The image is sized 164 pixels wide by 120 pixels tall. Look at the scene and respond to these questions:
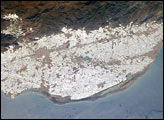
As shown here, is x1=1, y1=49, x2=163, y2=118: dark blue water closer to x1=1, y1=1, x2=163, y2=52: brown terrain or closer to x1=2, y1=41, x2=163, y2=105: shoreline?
x1=2, y1=41, x2=163, y2=105: shoreline

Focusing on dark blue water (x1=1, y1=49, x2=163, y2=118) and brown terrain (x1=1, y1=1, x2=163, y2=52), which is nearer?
brown terrain (x1=1, y1=1, x2=163, y2=52)

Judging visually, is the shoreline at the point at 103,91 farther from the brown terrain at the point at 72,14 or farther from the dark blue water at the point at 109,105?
the brown terrain at the point at 72,14

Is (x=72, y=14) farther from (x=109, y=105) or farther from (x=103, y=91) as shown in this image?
(x=109, y=105)

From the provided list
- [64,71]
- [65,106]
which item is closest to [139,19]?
[64,71]

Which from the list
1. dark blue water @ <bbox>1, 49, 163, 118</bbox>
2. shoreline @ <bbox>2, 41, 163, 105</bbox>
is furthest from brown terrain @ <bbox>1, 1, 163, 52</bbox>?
dark blue water @ <bbox>1, 49, 163, 118</bbox>

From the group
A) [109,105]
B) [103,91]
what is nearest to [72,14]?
[103,91]

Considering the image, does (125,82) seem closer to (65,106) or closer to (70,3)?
(65,106)

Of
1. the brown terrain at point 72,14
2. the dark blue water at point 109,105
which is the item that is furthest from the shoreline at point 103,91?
the brown terrain at point 72,14

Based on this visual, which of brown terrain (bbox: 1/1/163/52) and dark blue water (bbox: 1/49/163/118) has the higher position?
brown terrain (bbox: 1/1/163/52)
